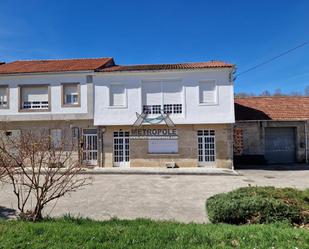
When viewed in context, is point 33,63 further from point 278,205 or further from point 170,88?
point 278,205

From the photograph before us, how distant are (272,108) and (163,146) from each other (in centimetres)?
1023

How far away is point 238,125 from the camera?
2070 centimetres

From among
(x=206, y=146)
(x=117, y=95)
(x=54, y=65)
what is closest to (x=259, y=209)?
(x=206, y=146)

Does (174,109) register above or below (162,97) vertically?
below

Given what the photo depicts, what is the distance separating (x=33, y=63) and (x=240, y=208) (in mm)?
21246

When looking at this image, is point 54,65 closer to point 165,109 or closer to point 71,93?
point 71,93

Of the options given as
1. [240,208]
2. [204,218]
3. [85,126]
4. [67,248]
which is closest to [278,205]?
[240,208]

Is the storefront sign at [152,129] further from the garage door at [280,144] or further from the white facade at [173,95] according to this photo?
the garage door at [280,144]

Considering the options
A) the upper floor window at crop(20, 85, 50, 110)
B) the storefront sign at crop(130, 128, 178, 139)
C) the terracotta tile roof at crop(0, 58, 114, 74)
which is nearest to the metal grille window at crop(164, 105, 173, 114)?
the storefront sign at crop(130, 128, 178, 139)

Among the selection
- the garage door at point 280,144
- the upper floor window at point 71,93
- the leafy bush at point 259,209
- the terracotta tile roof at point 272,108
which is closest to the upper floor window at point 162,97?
the upper floor window at point 71,93

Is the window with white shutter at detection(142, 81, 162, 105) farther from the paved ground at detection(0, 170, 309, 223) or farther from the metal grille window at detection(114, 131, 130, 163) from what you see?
the paved ground at detection(0, 170, 309, 223)

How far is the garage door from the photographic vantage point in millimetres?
20984

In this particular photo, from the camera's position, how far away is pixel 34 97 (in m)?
19.1

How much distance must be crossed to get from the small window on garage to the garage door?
7779 millimetres
